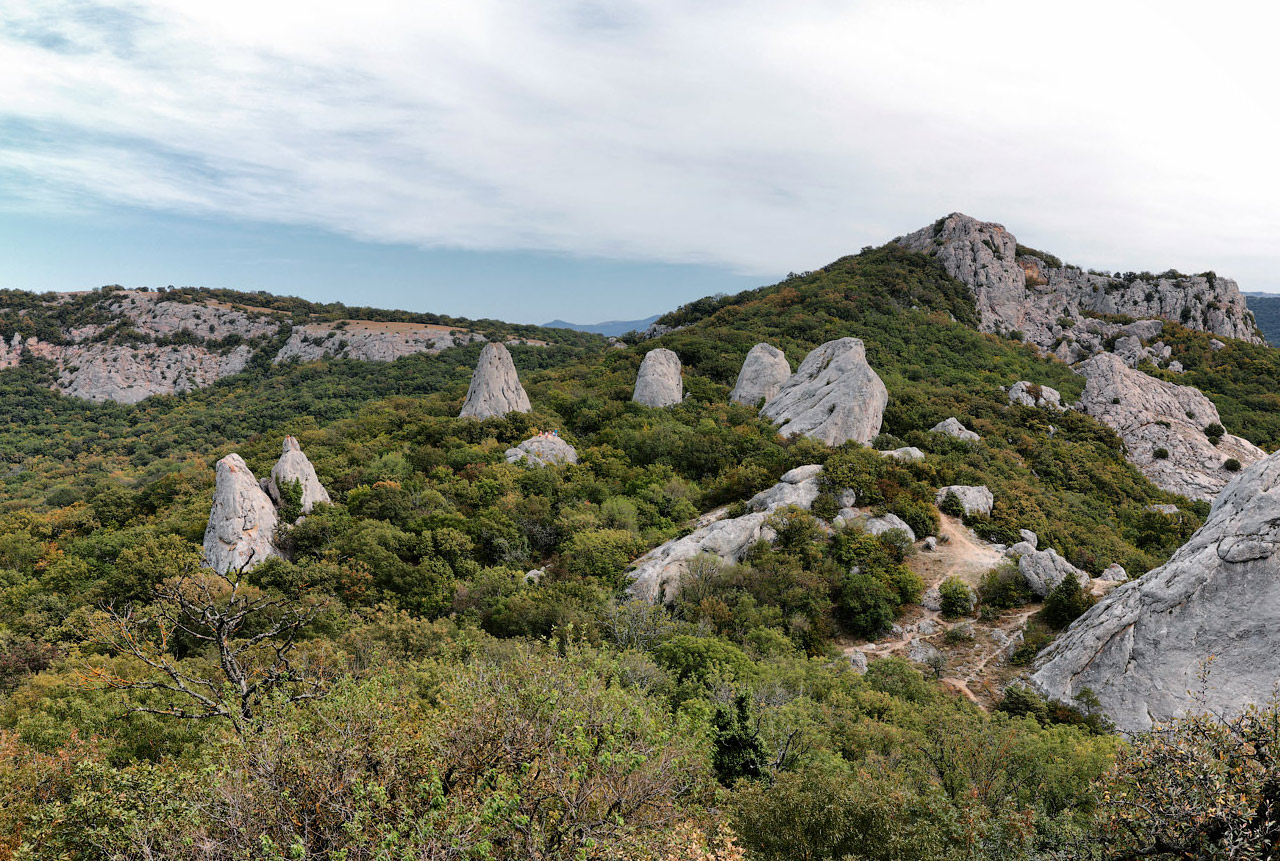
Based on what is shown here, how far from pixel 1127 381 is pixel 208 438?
88223 millimetres

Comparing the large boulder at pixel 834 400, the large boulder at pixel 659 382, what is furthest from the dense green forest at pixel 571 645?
the large boulder at pixel 834 400

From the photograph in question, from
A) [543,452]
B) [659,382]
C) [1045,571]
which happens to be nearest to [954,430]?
[1045,571]

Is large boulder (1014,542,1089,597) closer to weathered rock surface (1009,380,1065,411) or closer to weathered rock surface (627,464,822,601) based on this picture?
weathered rock surface (627,464,822,601)

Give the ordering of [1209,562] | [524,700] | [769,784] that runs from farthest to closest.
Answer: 1. [1209,562]
2. [769,784]
3. [524,700]

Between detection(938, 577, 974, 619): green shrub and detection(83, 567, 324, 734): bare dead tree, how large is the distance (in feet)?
76.9

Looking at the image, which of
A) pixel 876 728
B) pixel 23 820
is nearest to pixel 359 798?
pixel 23 820

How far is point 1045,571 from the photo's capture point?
25.2 metres

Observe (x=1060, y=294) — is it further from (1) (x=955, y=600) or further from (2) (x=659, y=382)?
(1) (x=955, y=600)

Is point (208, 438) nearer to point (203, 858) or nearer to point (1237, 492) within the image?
point (203, 858)

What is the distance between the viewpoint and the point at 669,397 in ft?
154

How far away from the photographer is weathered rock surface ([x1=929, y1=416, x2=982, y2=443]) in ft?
125

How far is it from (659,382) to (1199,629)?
35007 millimetres

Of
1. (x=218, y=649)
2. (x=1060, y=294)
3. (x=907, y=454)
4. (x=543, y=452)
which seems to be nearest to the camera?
(x=218, y=649)

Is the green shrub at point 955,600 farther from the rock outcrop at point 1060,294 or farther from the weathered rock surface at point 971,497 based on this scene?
the rock outcrop at point 1060,294
